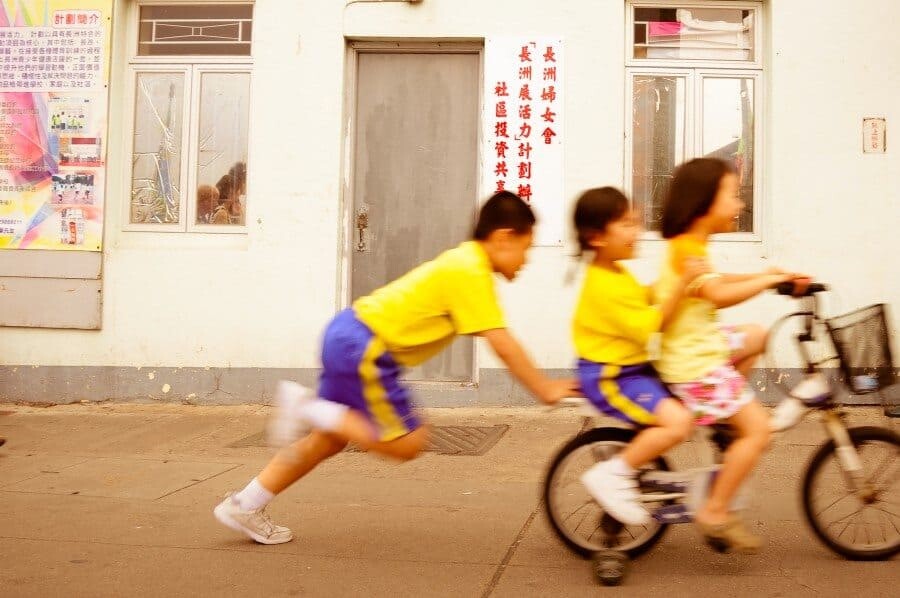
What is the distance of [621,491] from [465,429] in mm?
3612

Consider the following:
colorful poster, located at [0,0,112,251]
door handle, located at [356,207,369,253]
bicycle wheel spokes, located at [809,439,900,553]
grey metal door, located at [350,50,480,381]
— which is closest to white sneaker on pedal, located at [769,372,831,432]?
bicycle wheel spokes, located at [809,439,900,553]

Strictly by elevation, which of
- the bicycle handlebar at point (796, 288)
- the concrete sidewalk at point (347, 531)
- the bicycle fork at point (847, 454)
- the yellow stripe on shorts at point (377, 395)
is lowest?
the concrete sidewalk at point (347, 531)

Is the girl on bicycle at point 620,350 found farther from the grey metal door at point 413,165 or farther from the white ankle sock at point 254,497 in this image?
the grey metal door at point 413,165

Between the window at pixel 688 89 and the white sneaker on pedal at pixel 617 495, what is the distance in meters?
4.77

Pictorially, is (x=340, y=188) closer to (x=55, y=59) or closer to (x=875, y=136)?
Result: (x=55, y=59)

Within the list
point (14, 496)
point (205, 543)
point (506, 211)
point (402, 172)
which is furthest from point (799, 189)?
point (14, 496)

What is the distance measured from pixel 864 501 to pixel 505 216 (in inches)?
72.3

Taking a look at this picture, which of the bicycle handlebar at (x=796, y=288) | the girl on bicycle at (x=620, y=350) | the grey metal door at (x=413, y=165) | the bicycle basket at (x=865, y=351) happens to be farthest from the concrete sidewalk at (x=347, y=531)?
the grey metal door at (x=413, y=165)

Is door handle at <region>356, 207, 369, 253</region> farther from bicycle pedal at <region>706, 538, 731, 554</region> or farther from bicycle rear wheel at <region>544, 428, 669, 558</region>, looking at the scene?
bicycle pedal at <region>706, 538, 731, 554</region>

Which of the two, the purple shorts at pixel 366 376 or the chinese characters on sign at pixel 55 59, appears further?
the chinese characters on sign at pixel 55 59

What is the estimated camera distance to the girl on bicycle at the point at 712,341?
3502 mm

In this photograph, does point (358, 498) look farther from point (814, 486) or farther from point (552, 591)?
point (814, 486)

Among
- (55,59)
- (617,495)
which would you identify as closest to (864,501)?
(617,495)

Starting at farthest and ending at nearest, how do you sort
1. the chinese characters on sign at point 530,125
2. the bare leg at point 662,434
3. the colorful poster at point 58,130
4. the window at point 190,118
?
the window at point 190,118, the colorful poster at point 58,130, the chinese characters on sign at point 530,125, the bare leg at point 662,434
